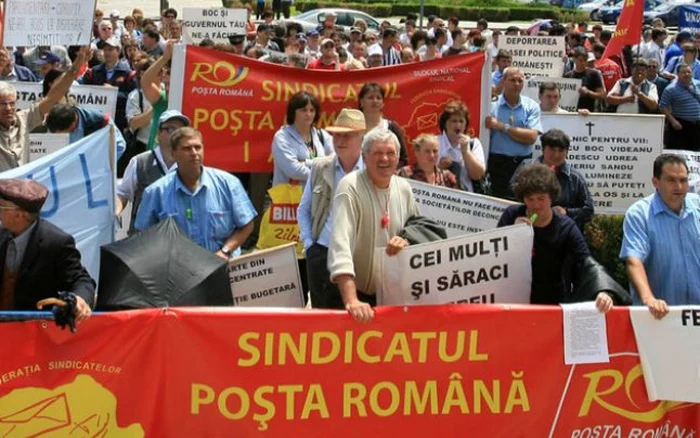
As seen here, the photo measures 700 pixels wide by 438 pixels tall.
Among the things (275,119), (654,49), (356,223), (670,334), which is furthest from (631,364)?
(654,49)

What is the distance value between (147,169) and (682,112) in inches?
358

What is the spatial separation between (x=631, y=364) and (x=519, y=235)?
2.85 feet

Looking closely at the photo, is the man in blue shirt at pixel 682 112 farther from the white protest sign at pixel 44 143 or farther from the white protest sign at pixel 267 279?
the white protest sign at pixel 267 279

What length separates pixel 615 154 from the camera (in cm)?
1027

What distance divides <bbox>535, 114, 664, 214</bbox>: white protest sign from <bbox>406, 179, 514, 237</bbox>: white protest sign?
2773 mm

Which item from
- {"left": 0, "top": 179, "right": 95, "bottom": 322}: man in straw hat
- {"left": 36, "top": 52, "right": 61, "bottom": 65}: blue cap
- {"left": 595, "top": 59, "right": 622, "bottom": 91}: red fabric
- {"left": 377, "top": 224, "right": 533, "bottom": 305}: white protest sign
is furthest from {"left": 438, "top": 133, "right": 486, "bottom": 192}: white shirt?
{"left": 595, "top": 59, "right": 622, "bottom": 91}: red fabric

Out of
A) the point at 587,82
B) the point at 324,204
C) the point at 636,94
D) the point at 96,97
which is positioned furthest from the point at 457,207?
the point at 636,94

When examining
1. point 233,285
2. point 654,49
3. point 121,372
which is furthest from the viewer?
point 654,49

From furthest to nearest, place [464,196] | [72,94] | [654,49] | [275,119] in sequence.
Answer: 1. [654,49]
2. [72,94]
3. [275,119]
4. [464,196]

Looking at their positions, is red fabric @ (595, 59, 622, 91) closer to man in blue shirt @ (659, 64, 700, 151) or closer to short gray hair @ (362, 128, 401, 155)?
man in blue shirt @ (659, 64, 700, 151)

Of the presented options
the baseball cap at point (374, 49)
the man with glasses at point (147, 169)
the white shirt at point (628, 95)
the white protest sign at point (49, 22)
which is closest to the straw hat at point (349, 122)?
the man with glasses at point (147, 169)

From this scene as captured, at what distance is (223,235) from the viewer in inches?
273

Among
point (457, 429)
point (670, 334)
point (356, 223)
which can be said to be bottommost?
point (457, 429)

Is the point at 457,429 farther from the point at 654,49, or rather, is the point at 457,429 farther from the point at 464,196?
the point at 654,49
